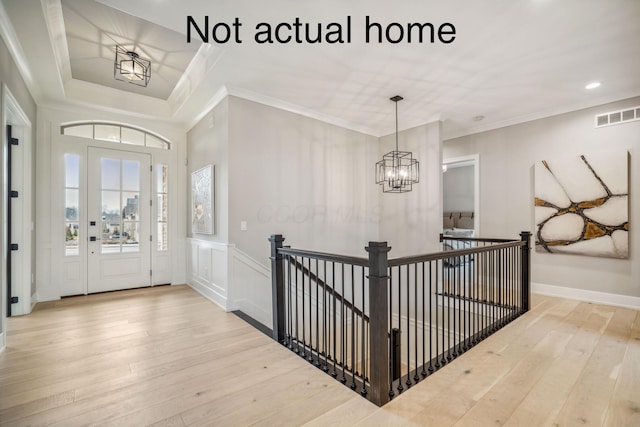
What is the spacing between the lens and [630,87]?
380 cm

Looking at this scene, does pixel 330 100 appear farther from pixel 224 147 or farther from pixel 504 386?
pixel 504 386

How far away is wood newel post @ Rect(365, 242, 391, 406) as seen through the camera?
1871 millimetres

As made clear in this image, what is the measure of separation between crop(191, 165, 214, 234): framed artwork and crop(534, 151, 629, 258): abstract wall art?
497cm

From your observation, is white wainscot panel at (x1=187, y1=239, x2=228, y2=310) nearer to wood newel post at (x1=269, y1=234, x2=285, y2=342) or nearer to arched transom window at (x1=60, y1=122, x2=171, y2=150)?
wood newel post at (x1=269, y1=234, x2=285, y2=342)

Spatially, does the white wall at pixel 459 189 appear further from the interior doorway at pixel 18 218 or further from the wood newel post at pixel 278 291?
the interior doorway at pixel 18 218

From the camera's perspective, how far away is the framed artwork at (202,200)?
4133mm

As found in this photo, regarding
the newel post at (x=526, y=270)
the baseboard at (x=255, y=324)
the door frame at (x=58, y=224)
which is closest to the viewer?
the baseboard at (x=255, y=324)

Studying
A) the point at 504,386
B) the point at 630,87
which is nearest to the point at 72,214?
the point at 504,386

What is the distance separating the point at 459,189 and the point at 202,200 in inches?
284

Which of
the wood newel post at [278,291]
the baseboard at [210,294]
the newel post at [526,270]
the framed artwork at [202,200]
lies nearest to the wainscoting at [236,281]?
the baseboard at [210,294]

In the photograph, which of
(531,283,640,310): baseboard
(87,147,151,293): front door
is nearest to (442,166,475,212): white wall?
(531,283,640,310): baseboard

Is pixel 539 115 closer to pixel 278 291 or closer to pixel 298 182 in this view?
pixel 298 182

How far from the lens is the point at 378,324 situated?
1.90 m

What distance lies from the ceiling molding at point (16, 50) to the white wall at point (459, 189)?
27.7 ft
